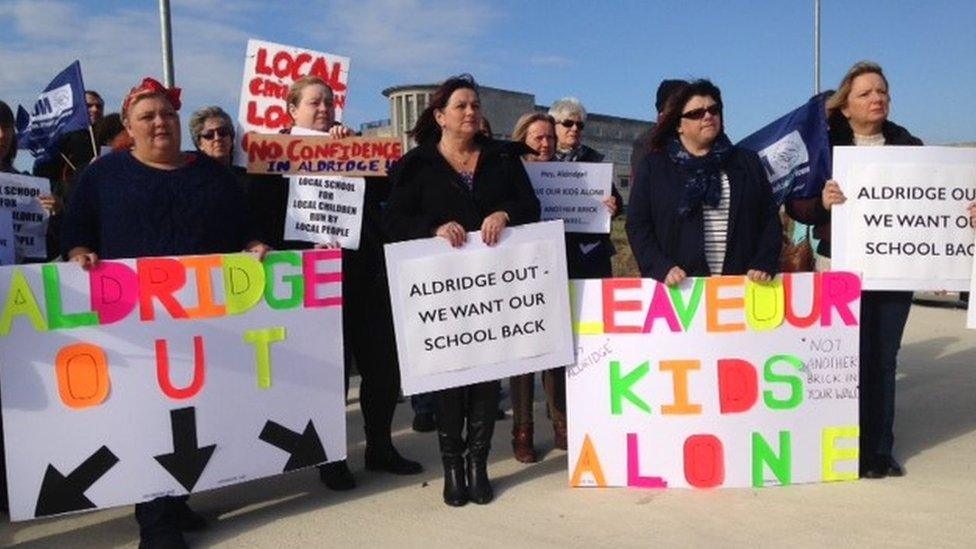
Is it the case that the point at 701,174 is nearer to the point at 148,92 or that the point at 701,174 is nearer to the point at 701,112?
the point at 701,112

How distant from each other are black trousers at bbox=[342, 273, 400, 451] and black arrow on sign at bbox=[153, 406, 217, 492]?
0.96 meters

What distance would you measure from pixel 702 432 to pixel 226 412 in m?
2.18

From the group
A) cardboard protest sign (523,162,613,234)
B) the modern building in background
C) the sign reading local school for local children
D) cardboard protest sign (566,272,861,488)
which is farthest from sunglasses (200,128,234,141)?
the modern building in background

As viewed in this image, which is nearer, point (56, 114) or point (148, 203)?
point (148, 203)

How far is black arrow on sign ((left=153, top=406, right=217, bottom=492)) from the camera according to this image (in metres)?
3.38

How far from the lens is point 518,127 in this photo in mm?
4766

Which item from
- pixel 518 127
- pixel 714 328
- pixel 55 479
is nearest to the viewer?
pixel 55 479

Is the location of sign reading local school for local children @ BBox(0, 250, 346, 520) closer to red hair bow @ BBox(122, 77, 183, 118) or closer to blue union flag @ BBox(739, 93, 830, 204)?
red hair bow @ BBox(122, 77, 183, 118)

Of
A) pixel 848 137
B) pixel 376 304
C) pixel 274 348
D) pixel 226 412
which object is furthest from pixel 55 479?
pixel 848 137

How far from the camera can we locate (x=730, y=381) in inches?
148

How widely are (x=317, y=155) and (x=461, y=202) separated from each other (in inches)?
31.3

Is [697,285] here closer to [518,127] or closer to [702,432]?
[702,432]

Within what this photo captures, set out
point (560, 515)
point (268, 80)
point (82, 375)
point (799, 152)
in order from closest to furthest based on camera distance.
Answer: point (82, 375)
point (560, 515)
point (799, 152)
point (268, 80)

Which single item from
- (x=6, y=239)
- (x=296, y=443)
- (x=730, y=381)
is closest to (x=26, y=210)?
(x=6, y=239)
